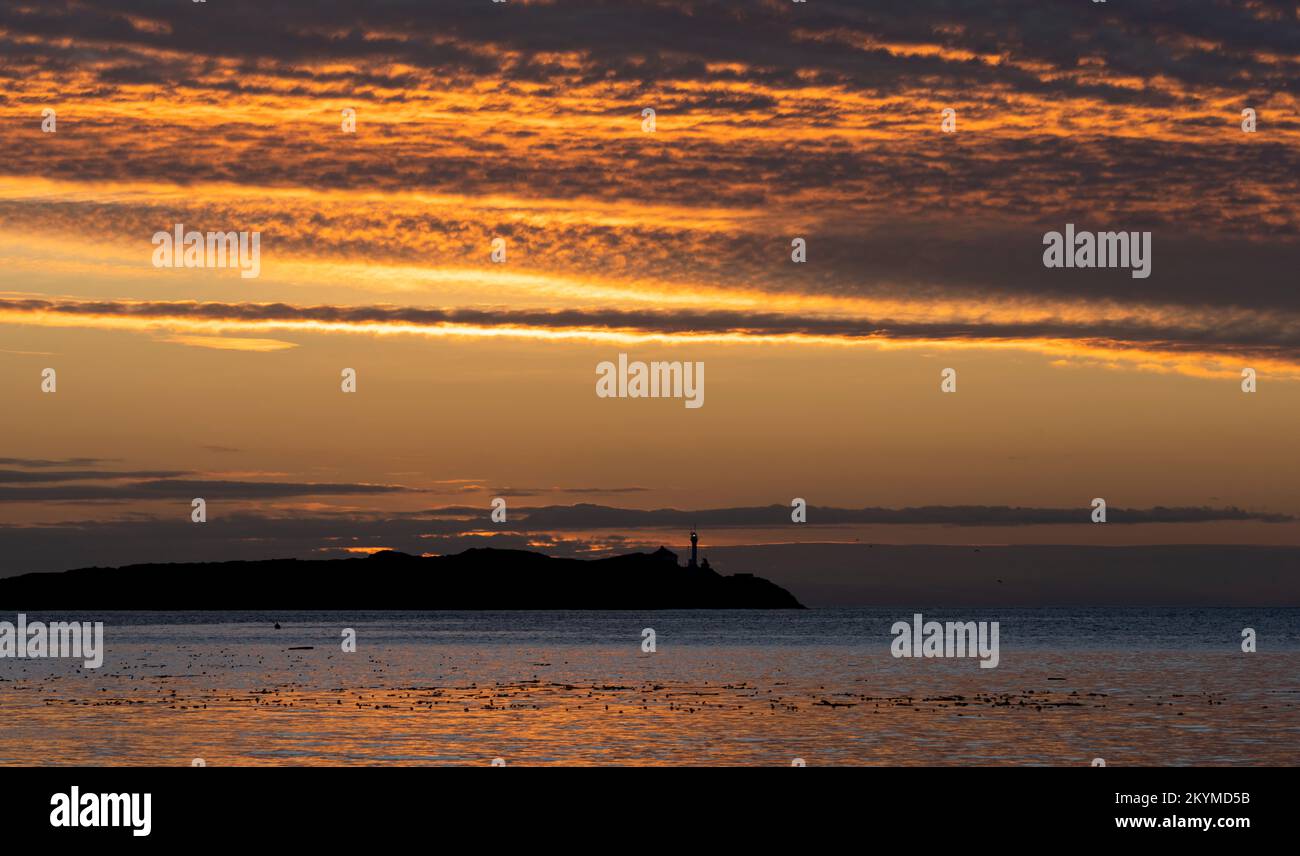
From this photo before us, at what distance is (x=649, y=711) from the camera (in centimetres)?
7169

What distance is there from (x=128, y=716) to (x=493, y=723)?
648 inches

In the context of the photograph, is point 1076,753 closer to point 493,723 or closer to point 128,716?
point 493,723

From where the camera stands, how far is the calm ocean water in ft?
178

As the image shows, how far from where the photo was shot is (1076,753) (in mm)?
54500

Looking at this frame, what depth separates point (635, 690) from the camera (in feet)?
288

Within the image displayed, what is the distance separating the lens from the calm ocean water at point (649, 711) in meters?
54.2
